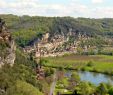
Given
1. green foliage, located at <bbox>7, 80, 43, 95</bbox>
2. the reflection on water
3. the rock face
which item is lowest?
the reflection on water

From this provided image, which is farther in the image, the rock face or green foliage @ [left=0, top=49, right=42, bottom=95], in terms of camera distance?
the rock face

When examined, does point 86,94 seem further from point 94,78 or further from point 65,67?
point 65,67

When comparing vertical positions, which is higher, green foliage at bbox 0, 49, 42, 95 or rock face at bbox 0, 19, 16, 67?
rock face at bbox 0, 19, 16, 67

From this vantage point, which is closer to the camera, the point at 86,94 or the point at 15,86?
the point at 15,86

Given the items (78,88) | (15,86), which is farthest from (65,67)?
(15,86)

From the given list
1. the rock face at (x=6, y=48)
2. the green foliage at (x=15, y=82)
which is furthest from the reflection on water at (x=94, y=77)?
the green foliage at (x=15, y=82)

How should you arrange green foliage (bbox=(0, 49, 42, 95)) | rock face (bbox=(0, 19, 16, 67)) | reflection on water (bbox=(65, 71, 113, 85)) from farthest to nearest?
reflection on water (bbox=(65, 71, 113, 85))
rock face (bbox=(0, 19, 16, 67))
green foliage (bbox=(0, 49, 42, 95))

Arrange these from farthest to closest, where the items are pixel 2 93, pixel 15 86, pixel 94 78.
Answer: pixel 94 78
pixel 15 86
pixel 2 93

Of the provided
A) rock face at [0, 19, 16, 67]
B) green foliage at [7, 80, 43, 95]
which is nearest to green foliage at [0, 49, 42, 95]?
green foliage at [7, 80, 43, 95]

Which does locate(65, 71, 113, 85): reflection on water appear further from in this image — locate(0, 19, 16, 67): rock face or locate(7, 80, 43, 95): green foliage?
locate(7, 80, 43, 95): green foliage

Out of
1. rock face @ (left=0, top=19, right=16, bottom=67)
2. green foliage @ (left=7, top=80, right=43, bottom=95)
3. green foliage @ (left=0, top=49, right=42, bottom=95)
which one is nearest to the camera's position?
green foliage @ (left=7, top=80, right=43, bottom=95)

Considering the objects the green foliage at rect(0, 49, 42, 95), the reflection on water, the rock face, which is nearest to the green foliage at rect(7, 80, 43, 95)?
the green foliage at rect(0, 49, 42, 95)
